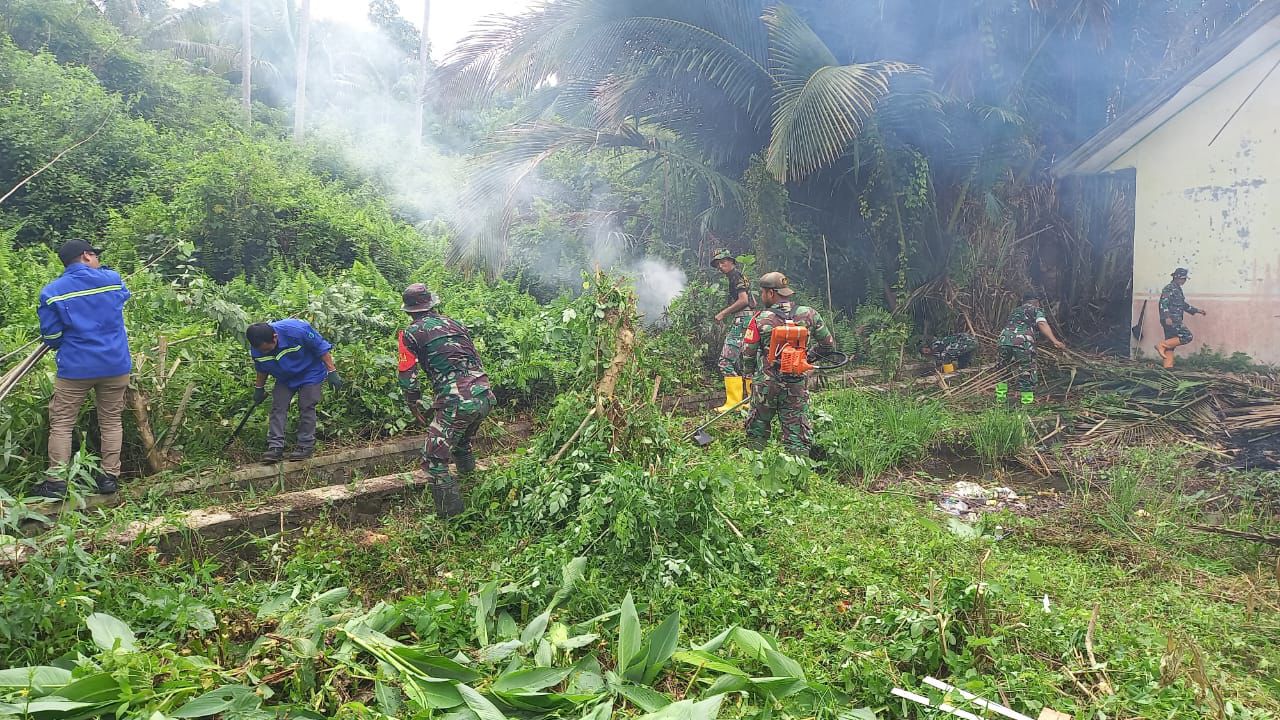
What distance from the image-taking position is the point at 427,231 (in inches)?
541

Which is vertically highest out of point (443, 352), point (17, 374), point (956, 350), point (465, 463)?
point (17, 374)

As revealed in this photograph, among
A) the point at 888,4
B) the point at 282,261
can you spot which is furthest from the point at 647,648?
the point at 888,4

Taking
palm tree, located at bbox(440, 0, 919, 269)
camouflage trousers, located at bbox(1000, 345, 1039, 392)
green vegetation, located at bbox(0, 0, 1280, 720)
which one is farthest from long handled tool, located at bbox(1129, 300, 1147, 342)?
palm tree, located at bbox(440, 0, 919, 269)

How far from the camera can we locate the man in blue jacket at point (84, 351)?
4.84 m

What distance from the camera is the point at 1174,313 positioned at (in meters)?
9.84

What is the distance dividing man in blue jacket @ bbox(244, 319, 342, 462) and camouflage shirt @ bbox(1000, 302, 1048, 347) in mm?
7362

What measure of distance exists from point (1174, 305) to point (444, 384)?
932cm

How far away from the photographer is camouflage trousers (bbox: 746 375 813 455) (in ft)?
20.6

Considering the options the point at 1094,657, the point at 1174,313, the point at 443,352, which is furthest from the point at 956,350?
the point at 1094,657

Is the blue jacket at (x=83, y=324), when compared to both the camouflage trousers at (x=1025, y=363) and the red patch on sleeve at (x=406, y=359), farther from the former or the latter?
the camouflage trousers at (x=1025, y=363)

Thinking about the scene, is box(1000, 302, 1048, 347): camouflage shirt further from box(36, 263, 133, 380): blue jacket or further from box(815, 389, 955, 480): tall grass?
box(36, 263, 133, 380): blue jacket

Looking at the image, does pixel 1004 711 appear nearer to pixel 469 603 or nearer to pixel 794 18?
pixel 469 603

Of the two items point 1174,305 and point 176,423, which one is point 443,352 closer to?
point 176,423

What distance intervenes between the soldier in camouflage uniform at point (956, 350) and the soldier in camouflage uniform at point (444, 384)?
7.33m
